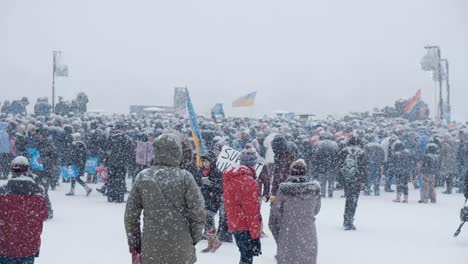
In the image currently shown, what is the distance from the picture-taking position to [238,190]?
845 cm

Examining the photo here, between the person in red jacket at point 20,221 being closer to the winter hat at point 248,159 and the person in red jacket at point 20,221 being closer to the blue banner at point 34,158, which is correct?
the winter hat at point 248,159

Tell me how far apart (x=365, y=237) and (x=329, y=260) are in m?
2.50

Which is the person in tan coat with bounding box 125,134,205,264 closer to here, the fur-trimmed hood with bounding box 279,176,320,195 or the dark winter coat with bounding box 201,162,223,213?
the fur-trimmed hood with bounding box 279,176,320,195

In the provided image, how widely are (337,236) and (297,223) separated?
5.79m

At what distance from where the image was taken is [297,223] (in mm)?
7289

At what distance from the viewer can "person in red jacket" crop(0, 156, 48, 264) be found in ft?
21.7

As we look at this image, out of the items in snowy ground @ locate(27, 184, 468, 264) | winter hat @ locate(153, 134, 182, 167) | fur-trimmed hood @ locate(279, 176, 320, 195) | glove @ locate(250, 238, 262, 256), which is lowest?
snowy ground @ locate(27, 184, 468, 264)

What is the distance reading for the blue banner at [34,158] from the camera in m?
13.4

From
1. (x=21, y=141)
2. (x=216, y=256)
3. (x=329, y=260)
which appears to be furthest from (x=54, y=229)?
(x=329, y=260)

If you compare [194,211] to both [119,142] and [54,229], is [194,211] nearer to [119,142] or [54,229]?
[54,229]

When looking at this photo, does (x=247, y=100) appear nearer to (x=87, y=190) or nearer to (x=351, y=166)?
(x=87, y=190)

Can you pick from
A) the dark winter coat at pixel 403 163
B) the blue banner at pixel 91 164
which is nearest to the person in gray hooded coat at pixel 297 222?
the dark winter coat at pixel 403 163

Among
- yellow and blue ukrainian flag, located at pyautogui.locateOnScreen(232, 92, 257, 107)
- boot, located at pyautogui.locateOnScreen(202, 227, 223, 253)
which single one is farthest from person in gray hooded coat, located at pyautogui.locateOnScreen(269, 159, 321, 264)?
yellow and blue ukrainian flag, located at pyautogui.locateOnScreen(232, 92, 257, 107)

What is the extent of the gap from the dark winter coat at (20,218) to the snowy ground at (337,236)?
3209mm
